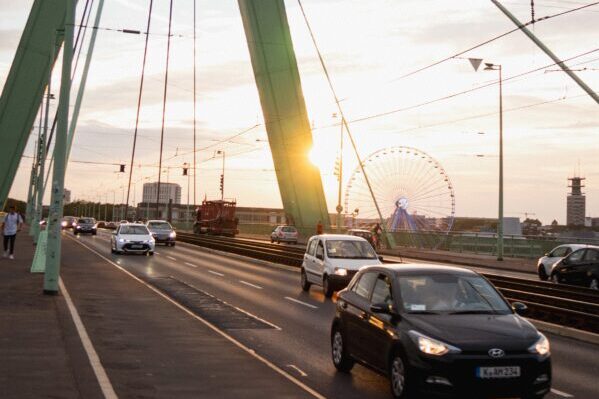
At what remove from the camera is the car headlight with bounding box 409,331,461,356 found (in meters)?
7.80

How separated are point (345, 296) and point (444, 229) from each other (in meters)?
52.6

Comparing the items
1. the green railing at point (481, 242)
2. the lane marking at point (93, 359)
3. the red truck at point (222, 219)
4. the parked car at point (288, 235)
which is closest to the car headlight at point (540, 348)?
the lane marking at point (93, 359)

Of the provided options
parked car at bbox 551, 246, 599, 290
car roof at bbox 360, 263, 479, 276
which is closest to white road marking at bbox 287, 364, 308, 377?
car roof at bbox 360, 263, 479, 276

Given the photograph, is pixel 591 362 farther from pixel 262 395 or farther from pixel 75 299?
pixel 75 299

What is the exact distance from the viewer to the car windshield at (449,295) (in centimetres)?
883

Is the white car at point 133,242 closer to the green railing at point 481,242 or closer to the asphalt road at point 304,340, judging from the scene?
the asphalt road at point 304,340

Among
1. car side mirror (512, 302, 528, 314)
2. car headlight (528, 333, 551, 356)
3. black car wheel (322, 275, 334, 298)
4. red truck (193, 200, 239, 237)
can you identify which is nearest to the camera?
car headlight (528, 333, 551, 356)

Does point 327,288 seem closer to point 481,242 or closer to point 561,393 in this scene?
point 561,393

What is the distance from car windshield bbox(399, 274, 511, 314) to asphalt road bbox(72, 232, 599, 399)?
107cm

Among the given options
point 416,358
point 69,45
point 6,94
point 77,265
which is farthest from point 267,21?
point 416,358

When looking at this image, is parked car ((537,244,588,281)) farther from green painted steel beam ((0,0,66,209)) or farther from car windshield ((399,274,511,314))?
green painted steel beam ((0,0,66,209))

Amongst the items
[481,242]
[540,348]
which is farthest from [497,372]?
[481,242]

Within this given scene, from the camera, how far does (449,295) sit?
9.09m

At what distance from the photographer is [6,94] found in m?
41.3
